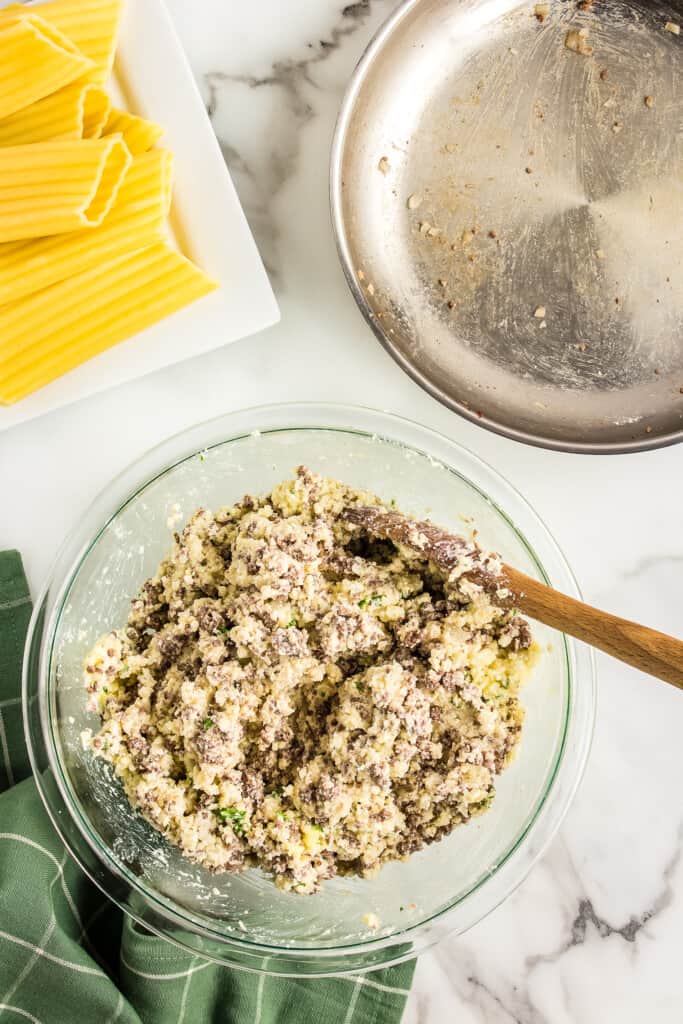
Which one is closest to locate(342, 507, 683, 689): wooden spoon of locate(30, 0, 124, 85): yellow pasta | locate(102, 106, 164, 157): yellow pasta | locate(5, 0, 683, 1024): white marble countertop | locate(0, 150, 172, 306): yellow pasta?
locate(5, 0, 683, 1024): white marble countertop

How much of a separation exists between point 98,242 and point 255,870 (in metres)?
0.94

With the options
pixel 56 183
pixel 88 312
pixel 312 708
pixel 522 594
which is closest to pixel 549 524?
pixel 522 594

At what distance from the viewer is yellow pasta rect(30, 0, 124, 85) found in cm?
121

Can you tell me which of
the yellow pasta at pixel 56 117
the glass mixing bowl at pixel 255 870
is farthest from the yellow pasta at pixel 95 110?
the glass mixing bowl at pixel 255 870

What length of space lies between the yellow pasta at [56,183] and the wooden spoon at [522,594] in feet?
2.05

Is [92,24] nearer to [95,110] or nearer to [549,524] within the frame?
[95,110]

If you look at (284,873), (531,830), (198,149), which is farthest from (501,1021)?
(198,149)

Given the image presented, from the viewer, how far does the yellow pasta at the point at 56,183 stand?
1193mm

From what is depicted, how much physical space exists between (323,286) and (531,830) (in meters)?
0.94

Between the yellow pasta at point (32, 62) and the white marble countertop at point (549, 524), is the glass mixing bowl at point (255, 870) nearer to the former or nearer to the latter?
the white marble countertop at point (549, 524)

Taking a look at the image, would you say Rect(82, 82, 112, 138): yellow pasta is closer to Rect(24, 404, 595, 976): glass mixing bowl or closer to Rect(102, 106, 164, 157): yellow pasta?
Rect(102, 106, 164, 157): yellow pasta

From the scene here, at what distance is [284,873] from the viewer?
110 cm

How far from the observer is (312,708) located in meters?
1.11

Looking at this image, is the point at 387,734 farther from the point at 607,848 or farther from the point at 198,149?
the point at 198,149
